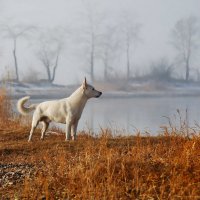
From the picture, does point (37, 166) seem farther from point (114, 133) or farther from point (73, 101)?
point (114, 133)

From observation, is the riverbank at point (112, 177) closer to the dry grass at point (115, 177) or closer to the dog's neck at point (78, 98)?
the dry grass at point (115, 177)

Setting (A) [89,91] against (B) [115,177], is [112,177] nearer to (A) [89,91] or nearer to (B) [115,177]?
(B) [115,177]

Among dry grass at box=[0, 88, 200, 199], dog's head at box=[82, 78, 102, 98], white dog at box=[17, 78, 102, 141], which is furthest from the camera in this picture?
dog's head at box=[82, 78, 102, 98]

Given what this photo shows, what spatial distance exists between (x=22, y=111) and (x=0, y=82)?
401 cm

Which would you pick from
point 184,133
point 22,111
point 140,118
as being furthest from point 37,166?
point 140,118

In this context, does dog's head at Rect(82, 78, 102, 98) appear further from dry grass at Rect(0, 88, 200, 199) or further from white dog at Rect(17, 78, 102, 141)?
dry grass at Rect(0, 88, 200, 199)

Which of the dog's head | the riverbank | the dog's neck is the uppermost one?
the dog's head

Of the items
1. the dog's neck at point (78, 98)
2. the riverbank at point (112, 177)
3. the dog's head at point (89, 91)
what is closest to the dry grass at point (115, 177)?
the riverbank at point (112, 177)

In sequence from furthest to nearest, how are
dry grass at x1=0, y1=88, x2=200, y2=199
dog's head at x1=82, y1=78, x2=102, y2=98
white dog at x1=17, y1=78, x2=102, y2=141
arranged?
dog's head at x1=82, y1=78, x2=102, y2=98
white dog at x1=17, y1=78, x2=102, y2=141
dry grass at x1=0, y1=88, x2=200, y2=199

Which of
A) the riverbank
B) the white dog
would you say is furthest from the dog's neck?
the riverbank

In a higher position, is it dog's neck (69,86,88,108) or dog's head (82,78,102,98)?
dog's head (82,78,102,98)

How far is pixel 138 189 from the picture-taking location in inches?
158

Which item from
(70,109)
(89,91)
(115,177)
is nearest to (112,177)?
(115,177)

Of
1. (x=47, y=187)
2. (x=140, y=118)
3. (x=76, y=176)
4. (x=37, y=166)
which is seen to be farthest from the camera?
(x=140, y=118)
